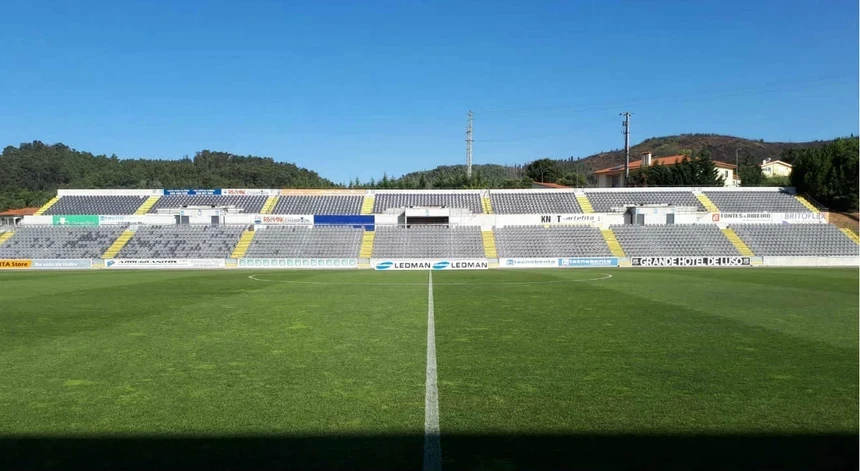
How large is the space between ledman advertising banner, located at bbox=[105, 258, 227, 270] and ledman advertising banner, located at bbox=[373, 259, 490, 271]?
12866 mm

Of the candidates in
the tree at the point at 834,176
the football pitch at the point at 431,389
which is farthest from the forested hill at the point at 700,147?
the football pitch at the point at 431,389

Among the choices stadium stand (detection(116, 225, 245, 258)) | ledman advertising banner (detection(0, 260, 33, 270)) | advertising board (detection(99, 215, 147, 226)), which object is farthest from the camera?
advertising board (detection(99, 215, 147, 226))

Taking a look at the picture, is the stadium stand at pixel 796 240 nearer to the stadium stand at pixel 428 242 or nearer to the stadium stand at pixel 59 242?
the stadium stand at pixel 428 242

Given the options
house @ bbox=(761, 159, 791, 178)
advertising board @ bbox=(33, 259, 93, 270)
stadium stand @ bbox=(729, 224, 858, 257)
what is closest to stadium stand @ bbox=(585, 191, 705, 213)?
stadium stand @ bbox=(729, 224, 858, 257)

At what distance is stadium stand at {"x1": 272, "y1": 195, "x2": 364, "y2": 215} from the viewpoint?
189ft

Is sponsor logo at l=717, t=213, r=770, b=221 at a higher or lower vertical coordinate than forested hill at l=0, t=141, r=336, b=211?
lower

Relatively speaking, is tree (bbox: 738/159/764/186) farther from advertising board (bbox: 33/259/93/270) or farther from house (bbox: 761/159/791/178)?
advertising board (bbox: 33/259/93/270)

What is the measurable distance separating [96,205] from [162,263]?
55.6 feet

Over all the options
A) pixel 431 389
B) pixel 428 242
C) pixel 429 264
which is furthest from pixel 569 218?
pixel 431 389

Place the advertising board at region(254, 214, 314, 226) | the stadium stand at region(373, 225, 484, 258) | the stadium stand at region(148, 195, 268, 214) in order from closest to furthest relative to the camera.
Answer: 1. the stadium stand at region(373, 225, 484, 258)
2. the advertising board at region(254, 214, 314, 226)
3. the stadium stand at region(148, 195, 268, 214)

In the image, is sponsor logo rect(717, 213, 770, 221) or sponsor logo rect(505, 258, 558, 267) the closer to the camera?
sponsor logo rect(505, 258, 558, 267)

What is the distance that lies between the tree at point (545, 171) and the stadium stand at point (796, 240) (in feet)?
187

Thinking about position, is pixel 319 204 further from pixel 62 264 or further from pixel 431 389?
pixel 431 389

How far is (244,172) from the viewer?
125 metres
